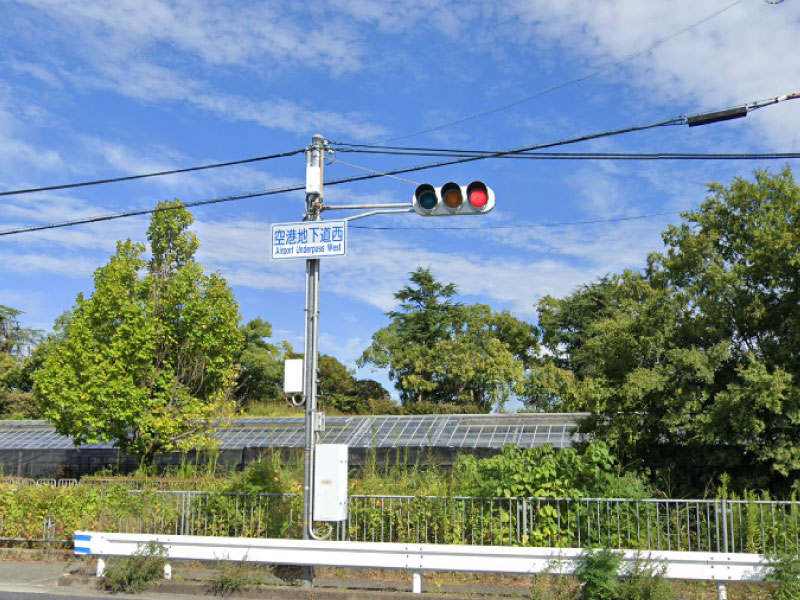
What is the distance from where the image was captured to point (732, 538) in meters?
9.38

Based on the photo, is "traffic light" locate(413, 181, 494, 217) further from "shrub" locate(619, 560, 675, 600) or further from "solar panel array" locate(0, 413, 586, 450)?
"solar panel array" locate(0, 413, 586, 450)

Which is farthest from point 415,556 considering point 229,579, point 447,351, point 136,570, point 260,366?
point 260,366

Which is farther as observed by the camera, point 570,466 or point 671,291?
point 671,291

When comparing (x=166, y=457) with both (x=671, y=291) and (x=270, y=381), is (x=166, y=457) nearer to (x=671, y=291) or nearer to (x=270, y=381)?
(x=671, y=291)

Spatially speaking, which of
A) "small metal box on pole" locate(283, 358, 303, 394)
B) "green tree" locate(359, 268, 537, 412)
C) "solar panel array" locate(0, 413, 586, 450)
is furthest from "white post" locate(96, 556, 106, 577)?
"green tree" locate(359, 268, 537, 412)

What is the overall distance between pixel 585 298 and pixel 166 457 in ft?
100

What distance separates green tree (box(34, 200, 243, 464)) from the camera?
1975cm

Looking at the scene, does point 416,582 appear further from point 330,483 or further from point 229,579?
point 229,579

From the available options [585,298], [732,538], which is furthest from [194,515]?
[585,298]

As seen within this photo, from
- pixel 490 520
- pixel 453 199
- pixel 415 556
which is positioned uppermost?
pixel 453 199

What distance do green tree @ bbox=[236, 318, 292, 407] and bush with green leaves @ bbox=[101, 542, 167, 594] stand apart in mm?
40267

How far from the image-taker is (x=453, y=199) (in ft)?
32.3

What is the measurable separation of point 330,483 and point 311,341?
2.09m

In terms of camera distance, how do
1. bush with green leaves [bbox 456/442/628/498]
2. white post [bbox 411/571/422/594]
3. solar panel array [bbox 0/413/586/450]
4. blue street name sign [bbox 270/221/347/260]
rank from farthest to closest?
solar panel array [bbox 0/413/586/450]
blue street name sign [bbox 270/221/347/260]
bush with green leaves [bbox 456/442/628/498]
white post [bbox 411/571/422/594]
